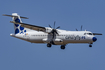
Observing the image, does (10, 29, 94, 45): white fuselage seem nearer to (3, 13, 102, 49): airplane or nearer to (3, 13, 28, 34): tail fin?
(3, 13, 102, 49): airplane

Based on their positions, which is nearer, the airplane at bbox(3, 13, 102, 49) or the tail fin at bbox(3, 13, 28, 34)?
the airplane at bbox(3, 13, 102, 49)

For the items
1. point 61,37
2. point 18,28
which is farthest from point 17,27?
point 61,37

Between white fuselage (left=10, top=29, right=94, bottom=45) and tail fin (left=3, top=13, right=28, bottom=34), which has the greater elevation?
tail fin (left=3, top=13, right=28, bottom=34)

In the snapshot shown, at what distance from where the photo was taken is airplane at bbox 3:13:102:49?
120ft

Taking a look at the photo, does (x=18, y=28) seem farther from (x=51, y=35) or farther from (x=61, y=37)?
(x=61, y=37)

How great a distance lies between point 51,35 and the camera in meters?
38.4

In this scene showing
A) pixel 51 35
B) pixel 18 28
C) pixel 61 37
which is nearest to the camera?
pixel 61 37

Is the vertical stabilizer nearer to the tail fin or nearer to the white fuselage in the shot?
the tail fin

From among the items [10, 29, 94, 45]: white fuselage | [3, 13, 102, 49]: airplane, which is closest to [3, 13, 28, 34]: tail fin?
[3, 13, 102, 49]: airplane

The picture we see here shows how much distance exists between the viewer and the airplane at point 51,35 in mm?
36644

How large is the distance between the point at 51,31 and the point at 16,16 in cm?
809

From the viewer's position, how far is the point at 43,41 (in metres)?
38.6

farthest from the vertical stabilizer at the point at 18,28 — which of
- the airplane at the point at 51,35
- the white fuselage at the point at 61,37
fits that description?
the white fuselage at the point at 61,37

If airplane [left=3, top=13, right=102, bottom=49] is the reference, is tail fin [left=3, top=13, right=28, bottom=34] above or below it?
above
